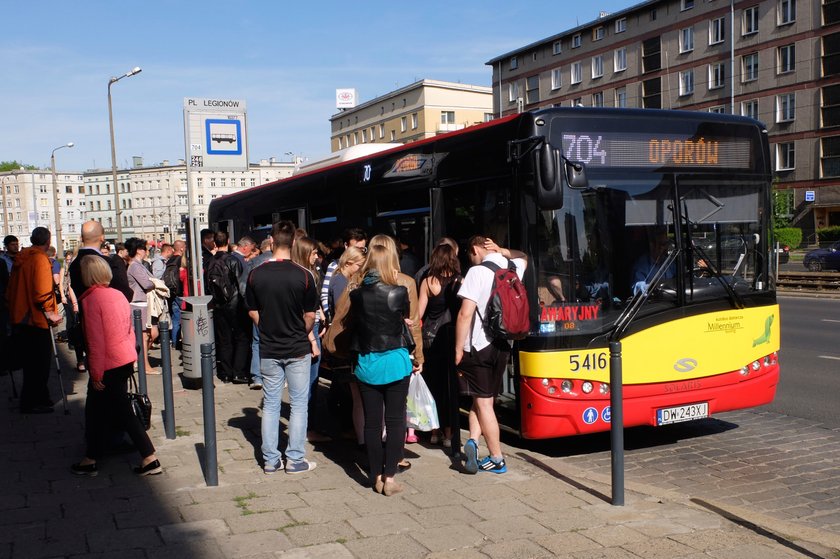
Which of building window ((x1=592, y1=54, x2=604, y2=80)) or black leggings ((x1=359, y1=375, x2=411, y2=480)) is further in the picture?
building window ((x1=592, y1=54, x2=604, y2=80))

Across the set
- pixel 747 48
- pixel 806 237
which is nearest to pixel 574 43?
pixel 747 48

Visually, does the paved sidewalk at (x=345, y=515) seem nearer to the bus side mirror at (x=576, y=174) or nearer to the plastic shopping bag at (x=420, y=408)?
the plastic shopping bag at (x=420, y=408)

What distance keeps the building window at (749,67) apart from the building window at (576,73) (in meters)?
15.1

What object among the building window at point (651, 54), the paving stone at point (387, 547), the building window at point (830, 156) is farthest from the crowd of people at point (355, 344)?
the building window at point (651, 54)

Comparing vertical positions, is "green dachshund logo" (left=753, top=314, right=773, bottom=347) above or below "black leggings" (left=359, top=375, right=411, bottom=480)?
above

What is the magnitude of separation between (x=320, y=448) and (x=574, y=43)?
62.9m

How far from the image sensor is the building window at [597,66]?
6278 cm

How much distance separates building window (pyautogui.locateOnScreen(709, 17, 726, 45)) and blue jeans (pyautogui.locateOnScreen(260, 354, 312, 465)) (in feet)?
175

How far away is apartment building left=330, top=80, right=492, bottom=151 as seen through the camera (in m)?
87.9

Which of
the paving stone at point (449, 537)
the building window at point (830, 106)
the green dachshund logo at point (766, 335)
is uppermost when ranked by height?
the building window at point (830, 106)

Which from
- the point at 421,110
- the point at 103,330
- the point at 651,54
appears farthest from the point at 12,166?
the point at 103,330

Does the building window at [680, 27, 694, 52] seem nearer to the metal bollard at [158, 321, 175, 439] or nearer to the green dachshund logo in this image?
the green dachshund logo

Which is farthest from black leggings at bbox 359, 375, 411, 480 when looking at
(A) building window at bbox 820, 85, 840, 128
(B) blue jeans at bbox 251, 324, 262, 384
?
(A) building window at bbox 820, 85, 840, 128

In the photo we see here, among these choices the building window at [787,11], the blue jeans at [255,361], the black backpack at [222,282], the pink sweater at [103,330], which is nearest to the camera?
the pink sweater at [103,330]
